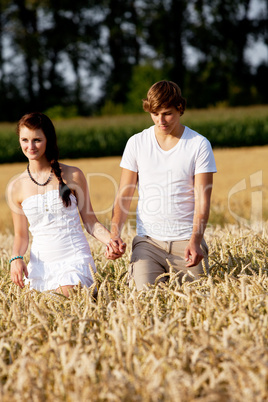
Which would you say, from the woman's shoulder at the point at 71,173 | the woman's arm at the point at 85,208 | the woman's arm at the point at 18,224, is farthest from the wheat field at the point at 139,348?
the woman's shoulder at the point at 71,173

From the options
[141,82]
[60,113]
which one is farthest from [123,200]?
[60,113]

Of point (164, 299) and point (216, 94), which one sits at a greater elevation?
point (216, 94)

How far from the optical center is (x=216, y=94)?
37969 mm

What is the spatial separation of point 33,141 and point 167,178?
88 centimetres

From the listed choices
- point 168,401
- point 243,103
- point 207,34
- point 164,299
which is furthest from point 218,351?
point 207,34

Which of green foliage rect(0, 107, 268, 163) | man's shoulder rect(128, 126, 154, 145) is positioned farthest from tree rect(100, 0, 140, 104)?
man's shoulder rect(128, 126, 154, 145)

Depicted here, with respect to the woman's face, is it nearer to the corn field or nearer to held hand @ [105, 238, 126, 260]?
held hand @ [105, 238, 126, 260]

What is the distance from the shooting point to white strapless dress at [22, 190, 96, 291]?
3.17 meters

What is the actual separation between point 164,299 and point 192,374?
91 cm

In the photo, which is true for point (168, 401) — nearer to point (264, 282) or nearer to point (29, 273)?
point (264, 282)

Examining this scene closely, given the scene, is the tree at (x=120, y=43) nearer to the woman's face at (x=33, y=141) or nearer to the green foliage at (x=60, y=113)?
the green foliage at (x=60, y=113)

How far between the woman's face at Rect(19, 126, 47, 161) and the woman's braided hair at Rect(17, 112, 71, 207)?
0.03 m

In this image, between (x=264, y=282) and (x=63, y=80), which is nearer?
(x=264, y=282)

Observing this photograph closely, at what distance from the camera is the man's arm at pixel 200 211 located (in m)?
2.96
